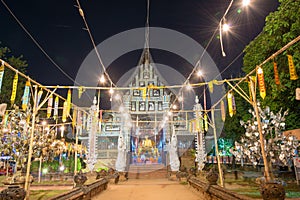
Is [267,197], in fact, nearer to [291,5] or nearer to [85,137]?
[291,5]

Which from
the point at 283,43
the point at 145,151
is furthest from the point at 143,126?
the point at 283,43

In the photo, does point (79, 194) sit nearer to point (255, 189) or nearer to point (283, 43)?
point (255, 189)

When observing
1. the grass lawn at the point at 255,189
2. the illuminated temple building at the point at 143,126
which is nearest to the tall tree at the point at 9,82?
the illuminated temple building at the point at 143,126

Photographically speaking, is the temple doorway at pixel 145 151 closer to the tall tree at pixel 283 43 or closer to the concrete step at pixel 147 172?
the concrete step at pixel 147 172

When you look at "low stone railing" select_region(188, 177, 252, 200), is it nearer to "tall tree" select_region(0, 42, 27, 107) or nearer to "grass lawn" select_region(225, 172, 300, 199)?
"grass lawn" select_region(225, 172, 300, 199)

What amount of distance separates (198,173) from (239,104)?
9648 millimetres

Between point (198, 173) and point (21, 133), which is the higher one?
point (21, 133)

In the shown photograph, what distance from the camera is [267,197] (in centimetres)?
457

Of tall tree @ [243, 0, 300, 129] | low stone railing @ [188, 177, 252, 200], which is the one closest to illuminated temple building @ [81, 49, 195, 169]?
tall tree @ [243, 0, 300, 129]

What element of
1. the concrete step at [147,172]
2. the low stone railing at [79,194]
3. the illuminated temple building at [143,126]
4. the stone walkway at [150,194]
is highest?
the illuminated temple building at [143,126]

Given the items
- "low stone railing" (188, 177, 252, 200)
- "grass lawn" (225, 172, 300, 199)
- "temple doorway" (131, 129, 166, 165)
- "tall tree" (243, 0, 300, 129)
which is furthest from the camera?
"temple doorway" (131, 129, 166, 165)

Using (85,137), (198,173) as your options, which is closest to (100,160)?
(85,137)

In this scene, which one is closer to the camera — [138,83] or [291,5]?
[291,5]

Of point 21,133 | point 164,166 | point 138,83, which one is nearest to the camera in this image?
point 21,133
